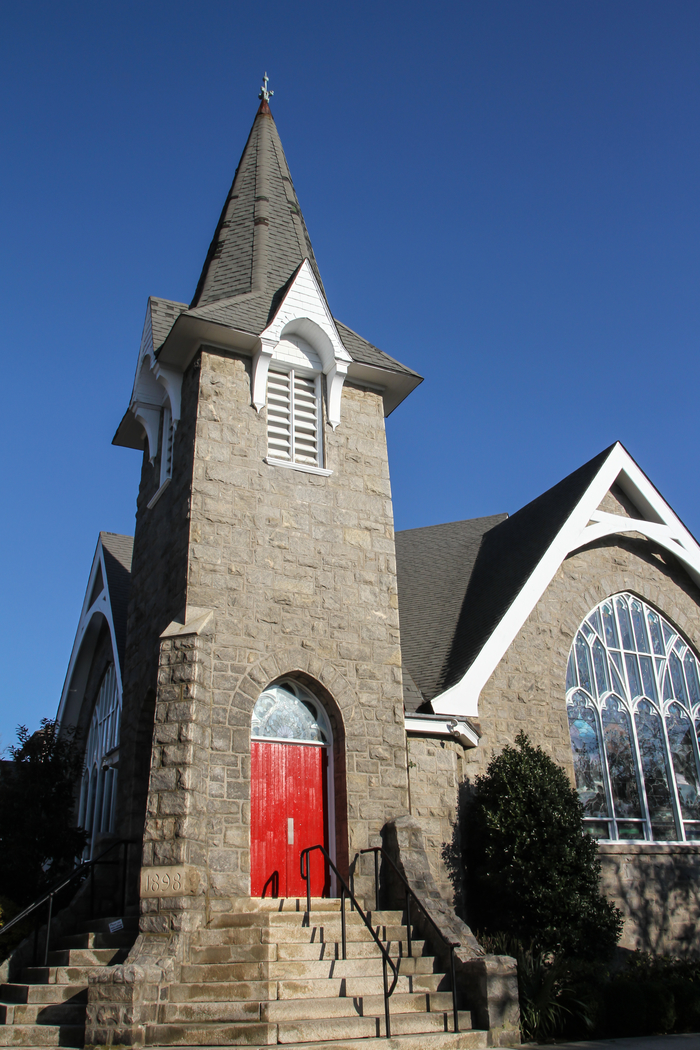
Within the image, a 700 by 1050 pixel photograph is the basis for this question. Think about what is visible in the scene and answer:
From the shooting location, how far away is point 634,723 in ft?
46.8

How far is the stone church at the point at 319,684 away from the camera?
28.7 ft

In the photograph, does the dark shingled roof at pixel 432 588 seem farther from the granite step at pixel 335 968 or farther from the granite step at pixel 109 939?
the granite step at pixel 109 939

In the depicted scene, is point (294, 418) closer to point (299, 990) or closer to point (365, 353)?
point (365, 353)

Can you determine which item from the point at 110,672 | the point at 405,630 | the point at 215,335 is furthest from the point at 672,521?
the point at 110,672

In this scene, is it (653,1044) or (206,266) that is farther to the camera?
(206,266)

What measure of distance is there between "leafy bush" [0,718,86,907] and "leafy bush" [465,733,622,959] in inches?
259

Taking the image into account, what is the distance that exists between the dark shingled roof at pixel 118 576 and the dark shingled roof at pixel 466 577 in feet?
17.3

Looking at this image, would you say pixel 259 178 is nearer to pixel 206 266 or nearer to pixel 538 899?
pixel 206 266

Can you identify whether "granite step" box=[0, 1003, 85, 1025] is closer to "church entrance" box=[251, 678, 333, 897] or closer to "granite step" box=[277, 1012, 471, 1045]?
"granite step" box=[277, 1012, 471, 1045]

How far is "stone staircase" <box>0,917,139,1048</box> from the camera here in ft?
25.9

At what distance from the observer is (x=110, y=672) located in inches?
695

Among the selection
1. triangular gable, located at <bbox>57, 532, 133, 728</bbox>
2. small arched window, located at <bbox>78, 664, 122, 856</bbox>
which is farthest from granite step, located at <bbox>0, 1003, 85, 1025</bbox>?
triangular gable, located at <bbox>57, 532, 133, 728</bbox>

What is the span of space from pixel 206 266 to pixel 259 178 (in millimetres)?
2327

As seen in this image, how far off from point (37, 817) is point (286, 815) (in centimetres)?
516
